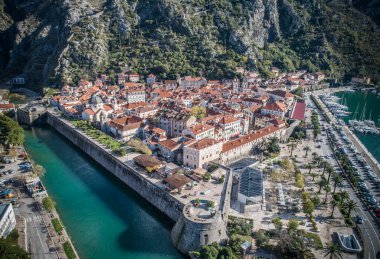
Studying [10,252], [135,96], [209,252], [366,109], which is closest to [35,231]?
[10,252]

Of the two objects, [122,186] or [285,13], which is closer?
[122,186]

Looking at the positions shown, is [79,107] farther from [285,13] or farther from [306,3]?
[306,3]

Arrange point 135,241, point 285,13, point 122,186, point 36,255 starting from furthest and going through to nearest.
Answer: point 285,13 < point 122,186 < point 135,241 < point 36,255

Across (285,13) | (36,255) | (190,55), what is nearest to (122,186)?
(36,255)

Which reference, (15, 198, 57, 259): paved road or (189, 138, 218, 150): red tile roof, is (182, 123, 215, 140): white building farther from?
(15, 198, 57, 259): paved road

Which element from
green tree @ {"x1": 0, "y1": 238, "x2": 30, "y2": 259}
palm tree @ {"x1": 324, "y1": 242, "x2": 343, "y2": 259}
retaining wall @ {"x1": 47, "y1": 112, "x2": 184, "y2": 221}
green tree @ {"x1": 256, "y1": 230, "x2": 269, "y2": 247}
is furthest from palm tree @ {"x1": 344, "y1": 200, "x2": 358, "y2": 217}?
green tree @ {"x1": 0, "y1": 238, "x2": 30, "y2": 259}

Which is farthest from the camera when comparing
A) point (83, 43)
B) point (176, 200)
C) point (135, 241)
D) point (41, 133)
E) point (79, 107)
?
point (83, 43)

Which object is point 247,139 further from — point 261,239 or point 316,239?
point 261,239
